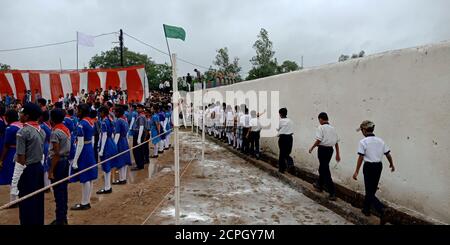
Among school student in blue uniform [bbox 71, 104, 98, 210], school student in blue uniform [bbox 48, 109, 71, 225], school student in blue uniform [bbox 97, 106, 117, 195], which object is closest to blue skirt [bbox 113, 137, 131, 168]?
school student in blue uniform [bbox 97, 106, 117, 195]

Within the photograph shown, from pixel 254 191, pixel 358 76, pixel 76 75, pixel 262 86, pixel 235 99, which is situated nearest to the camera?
pixel 358 76

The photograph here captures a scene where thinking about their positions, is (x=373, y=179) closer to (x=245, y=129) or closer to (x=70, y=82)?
(x=245, y=129)

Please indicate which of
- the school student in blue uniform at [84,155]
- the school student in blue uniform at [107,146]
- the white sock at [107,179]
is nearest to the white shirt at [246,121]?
the school student in blue uniform at [107,146]

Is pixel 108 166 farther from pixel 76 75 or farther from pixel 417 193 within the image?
pixel 76 75

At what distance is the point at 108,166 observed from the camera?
20.2 feet

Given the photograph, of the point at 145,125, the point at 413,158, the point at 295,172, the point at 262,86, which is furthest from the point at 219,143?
the point at 413,158

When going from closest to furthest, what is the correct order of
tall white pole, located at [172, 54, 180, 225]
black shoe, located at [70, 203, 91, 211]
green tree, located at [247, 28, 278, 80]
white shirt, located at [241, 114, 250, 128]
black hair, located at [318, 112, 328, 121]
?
tall white pole, located at [172, 54, 180, 225] < black shoe, located at [70, 203, 91, 211] < black hair, located at [318, 112, 328, 121] < white shirt, located at [241, 114, 250, 128] < green tree, located at [247, 28, 278, 80]

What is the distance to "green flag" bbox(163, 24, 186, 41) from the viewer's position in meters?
4.55

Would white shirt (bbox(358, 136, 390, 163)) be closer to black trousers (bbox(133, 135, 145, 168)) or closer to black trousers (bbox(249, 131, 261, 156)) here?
black trousers (bbox(249, 131, 261, 156))

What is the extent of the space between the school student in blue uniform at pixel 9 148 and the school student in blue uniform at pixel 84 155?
89cm

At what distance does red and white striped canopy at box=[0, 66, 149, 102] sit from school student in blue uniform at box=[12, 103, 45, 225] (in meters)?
11.9

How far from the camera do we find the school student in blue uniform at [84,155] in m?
5.16

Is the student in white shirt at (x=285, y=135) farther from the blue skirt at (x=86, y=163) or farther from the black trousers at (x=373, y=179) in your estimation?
the blue skirt at (x=86, y=163)
